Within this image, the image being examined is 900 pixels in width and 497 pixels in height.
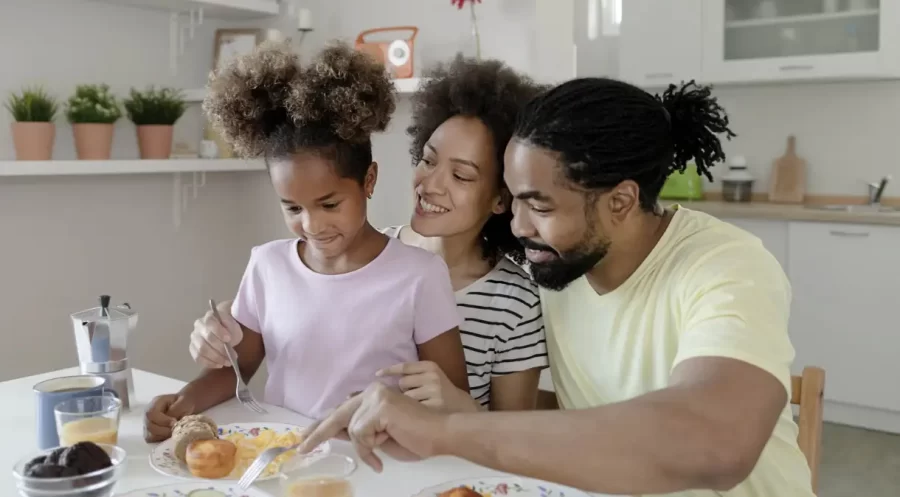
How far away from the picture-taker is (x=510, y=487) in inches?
41.4

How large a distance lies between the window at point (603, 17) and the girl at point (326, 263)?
9.96 ft

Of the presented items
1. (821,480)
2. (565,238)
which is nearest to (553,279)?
(565,238)

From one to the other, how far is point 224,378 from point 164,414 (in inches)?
6.4

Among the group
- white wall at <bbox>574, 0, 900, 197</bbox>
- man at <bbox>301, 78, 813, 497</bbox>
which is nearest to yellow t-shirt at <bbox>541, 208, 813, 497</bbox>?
man at <bbox>301, 78, 813, 497</bbox>

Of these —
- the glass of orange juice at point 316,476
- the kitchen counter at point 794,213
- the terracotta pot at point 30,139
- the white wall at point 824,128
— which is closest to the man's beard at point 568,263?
the glass of orange juice at point 316,476

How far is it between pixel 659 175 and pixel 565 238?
190mm

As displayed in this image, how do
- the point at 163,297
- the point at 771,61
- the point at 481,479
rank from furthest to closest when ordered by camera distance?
the point at 771,61, the point at 163,297, the point at 481,479

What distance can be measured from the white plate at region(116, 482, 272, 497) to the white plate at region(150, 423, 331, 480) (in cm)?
3

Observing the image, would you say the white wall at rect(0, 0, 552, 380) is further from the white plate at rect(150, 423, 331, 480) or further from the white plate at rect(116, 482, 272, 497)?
the white plate at rect(116, 482, 272, 497)

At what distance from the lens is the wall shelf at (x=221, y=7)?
3098 millimetres

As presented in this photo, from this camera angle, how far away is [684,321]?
3.82 feet

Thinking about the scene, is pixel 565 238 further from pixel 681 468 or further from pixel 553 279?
pixel 681 468

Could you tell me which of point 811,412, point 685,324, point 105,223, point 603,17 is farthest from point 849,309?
point 105,223

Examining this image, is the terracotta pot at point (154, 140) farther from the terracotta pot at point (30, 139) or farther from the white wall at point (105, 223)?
the terracotta pot at point (30, 139)
